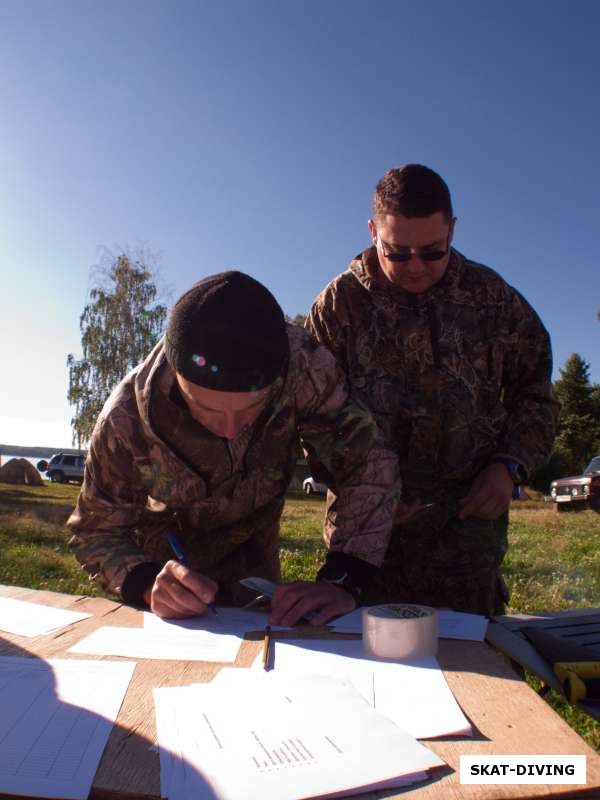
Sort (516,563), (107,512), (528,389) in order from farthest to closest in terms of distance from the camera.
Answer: (516,563) < (528,389) < (107,512)

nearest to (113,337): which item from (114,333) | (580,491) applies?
(114,333)

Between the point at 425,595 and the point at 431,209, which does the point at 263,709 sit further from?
the point at 431,209

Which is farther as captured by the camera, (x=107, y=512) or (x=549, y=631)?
(x=107, y=512)

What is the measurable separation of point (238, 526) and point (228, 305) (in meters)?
0.96

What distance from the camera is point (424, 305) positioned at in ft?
9.64

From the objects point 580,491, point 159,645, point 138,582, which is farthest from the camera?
point 580,491

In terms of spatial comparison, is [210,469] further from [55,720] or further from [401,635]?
[55,720]

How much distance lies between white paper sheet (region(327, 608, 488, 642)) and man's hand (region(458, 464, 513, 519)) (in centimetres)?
62

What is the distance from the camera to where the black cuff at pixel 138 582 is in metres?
2.12

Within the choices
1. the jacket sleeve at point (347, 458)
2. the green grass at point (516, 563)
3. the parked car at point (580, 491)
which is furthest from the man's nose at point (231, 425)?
the parked car at point (580, 491)

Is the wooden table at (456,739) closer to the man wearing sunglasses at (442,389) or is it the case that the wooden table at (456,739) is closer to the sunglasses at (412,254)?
the man wearing sunglasses at (442,389)

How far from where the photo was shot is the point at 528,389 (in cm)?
294

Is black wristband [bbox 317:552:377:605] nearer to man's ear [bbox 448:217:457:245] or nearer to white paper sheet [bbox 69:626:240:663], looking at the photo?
white paper sheet [bbox 69:626:240:663]

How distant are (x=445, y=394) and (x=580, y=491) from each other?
14045 millimetres
